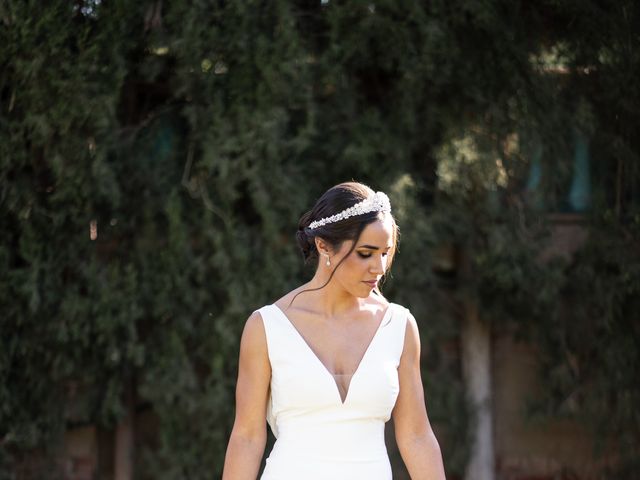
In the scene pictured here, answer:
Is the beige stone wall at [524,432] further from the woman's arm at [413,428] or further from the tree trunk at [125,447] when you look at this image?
the woman's arm at [413,428]

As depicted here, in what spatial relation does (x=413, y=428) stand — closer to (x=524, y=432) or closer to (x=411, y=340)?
(x=411, y=340)

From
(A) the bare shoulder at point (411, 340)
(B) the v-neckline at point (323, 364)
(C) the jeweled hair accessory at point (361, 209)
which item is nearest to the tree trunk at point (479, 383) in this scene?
(A) the bare shoulder at point (411, 340)

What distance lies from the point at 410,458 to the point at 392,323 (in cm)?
46

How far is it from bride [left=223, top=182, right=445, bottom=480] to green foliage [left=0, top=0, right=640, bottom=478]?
2454mm

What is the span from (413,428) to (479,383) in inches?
132

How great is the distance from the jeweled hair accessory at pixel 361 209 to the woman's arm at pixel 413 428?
1.60ft

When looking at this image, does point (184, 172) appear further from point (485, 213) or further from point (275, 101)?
point (485, 213)

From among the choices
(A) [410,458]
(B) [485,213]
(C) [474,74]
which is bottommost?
(A) [410,458]

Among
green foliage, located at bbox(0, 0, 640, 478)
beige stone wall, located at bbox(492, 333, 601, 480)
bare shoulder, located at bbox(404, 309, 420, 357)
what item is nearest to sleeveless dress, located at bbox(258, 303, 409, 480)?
bare shoulder, located at bbox(404, 309, 420, 357)

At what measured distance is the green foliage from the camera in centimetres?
547

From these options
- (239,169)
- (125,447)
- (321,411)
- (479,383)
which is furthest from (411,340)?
(125,447)

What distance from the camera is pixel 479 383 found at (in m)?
6.31

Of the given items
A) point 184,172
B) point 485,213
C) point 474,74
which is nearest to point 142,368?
point 184,172

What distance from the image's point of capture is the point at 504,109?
18.9 ft
